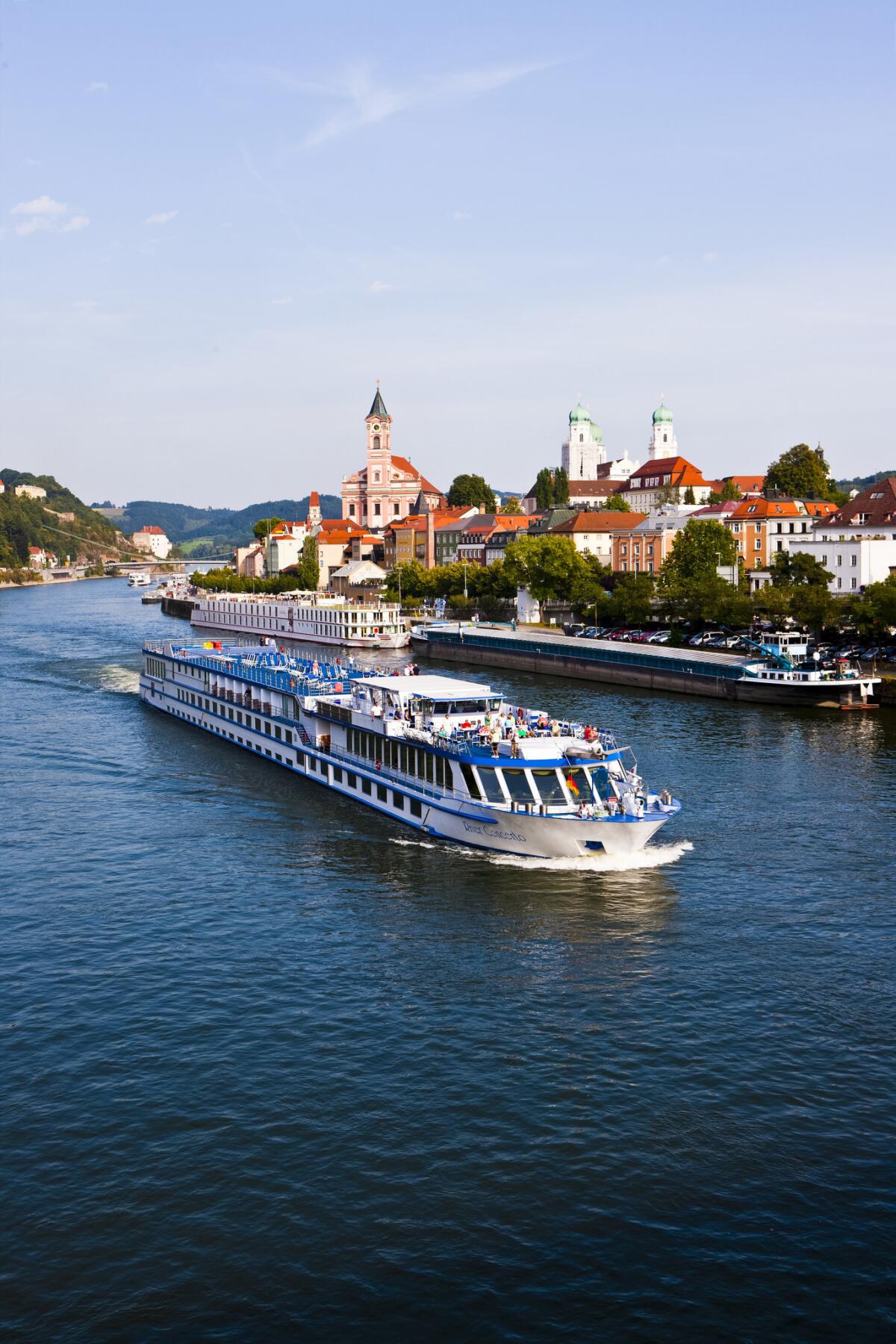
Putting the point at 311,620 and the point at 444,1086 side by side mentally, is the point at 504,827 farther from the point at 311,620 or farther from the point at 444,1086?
the point at 311,620

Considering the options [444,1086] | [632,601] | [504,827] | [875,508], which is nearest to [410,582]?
[632,601]

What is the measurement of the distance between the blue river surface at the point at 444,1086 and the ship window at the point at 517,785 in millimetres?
2442

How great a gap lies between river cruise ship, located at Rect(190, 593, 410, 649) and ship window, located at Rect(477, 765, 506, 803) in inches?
3686

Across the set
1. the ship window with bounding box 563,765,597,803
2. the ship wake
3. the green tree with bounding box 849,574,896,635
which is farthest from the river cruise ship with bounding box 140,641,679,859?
the green tree with bounding box 849,574,896,635

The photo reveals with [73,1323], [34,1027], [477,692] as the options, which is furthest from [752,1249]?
[477,692]

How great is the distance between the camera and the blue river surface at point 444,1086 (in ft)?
68.4

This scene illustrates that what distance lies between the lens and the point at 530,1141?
25.1 meters

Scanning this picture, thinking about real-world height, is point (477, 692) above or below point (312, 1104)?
above

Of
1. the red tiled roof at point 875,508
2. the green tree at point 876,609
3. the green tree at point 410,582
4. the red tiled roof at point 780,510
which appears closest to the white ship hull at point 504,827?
the green tree at point 876,609

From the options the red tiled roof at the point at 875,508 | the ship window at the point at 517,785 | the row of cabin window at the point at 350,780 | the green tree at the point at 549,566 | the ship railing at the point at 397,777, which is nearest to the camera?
the ship window at the point at 517,785

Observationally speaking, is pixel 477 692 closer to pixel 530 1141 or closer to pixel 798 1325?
pixel 530 1141

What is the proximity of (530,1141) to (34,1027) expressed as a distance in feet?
43.4

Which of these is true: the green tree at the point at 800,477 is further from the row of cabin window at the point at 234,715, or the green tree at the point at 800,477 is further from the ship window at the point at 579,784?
the ship window at the point at 579,784

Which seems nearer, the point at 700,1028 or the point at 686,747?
the point at 700,1028
